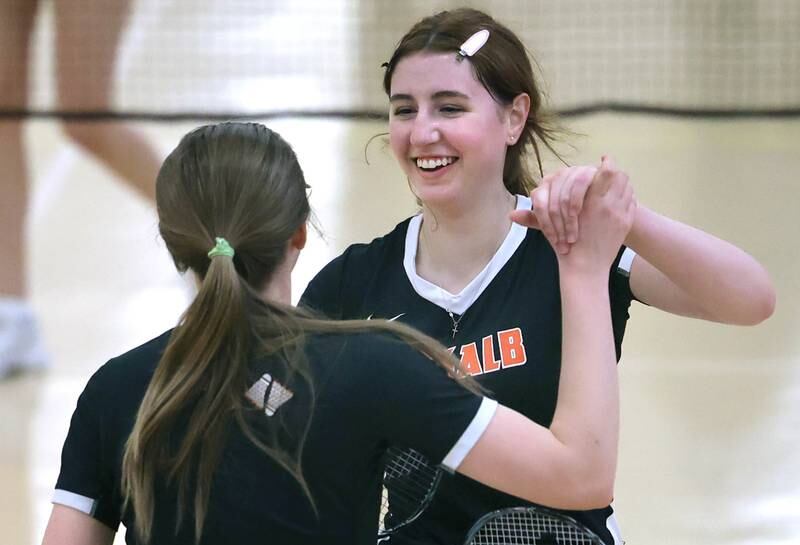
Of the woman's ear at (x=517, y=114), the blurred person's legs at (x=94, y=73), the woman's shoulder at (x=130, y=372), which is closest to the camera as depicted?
the woman's shoulder at (x=130, y=372)

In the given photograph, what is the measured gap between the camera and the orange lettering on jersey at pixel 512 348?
7.15ft

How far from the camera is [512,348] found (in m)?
2.19

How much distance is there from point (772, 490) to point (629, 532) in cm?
46

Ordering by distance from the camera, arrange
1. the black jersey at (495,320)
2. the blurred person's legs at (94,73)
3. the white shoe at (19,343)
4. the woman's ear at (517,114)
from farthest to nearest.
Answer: the blurred person's legs at (94,73) → the white shoe at (19,343) → the woman's ear at (517,114) → the black jersey at (495,320)

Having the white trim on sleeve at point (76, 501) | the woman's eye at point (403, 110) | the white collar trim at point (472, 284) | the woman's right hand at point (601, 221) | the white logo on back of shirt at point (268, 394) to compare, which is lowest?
the white trim on sleeve at point (76, 501)

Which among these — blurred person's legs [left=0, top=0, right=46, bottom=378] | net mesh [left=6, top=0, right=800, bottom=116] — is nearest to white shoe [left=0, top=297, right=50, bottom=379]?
blurred person's legs [left=0, top=0, right=46, bottom=378]

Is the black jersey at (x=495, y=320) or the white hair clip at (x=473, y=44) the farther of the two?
the white hair clip at (x=473, y=44)

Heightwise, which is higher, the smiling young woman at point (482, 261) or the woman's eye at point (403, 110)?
the woman's eye at point (403, 110)

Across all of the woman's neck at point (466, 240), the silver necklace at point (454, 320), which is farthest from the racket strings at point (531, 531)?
the woman's neck at point (466, 240)

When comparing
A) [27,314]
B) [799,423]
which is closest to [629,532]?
[799,423]

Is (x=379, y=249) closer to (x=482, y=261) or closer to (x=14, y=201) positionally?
(x=482, y=261)

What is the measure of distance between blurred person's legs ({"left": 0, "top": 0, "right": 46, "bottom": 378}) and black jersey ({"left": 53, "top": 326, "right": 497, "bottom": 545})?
295 cm

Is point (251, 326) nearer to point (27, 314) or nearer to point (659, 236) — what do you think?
point (659, 236)

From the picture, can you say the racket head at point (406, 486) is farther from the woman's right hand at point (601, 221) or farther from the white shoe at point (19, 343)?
the white shoe at point (19, 343)
